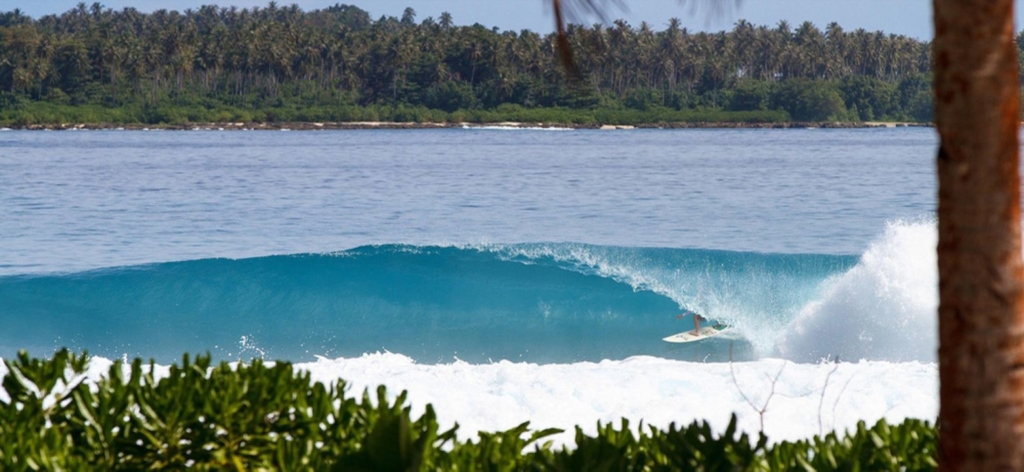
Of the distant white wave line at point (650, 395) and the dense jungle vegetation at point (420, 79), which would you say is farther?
the dense jungle vegetation at point (420, 79)

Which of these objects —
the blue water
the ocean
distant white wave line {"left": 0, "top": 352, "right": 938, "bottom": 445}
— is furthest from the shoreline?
distant white wave line {"left": 0, "top": 352, "right": 938, "bottom": 445}

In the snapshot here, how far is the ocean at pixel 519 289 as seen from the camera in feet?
29.7

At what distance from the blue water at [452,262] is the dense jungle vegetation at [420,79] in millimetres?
55926

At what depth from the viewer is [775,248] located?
21469 millimetres

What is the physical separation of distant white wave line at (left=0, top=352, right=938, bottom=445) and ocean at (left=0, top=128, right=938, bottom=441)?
3cm

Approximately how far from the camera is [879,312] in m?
13.8

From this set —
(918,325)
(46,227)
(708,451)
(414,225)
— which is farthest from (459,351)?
(46,227)

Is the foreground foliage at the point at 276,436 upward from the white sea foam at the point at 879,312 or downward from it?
upward

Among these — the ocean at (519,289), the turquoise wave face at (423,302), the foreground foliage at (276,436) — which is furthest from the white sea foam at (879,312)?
the foreground foliage at (276,436)

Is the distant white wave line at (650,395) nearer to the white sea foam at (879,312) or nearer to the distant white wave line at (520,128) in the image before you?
the white sea foam at (879,312)

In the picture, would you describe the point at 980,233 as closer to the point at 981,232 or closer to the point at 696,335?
the point at 981,232

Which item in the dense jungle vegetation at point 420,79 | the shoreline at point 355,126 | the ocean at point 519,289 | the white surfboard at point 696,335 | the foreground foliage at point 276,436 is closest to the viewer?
the foreground foliage at point 276,436

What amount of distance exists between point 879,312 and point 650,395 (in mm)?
6067

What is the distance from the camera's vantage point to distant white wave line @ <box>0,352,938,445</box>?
26.3ft
